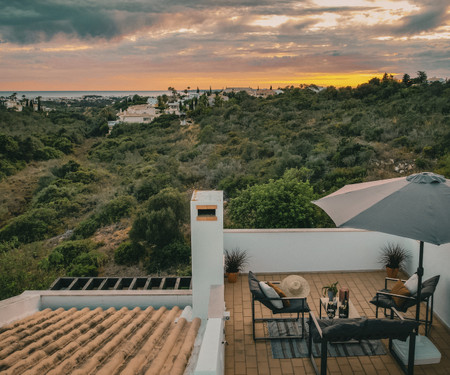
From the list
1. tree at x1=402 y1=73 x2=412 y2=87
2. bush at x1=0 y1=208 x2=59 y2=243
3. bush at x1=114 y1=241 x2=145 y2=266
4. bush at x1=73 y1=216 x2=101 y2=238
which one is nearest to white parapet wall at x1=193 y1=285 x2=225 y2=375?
bush at x1=114 y1=241 x2=145 y2=266

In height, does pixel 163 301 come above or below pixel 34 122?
below

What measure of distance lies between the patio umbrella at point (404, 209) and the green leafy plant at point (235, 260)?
1.96 metres

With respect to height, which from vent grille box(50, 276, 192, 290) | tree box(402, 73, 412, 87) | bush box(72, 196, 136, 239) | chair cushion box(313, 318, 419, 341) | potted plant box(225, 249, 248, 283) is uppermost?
tree box(402, 73, 412, 87)

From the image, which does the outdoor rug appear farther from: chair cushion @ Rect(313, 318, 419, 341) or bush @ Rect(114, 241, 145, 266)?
bush @ Rect(114, 241, 145, 266)

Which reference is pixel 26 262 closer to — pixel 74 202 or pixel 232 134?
pixel 74 202

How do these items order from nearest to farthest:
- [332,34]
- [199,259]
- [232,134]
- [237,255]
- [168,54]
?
[199,259] < [237,255] < [332,34] < [232,134] < [168,54]

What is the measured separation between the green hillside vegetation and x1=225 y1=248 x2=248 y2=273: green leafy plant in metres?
2.51

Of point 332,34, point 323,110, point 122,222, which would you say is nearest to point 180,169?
point 122,222

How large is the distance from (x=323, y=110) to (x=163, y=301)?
26391 millimetres

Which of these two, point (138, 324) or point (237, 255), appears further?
point (237, 255)

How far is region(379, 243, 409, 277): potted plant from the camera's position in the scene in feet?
17.1

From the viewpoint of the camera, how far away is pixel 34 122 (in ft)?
130

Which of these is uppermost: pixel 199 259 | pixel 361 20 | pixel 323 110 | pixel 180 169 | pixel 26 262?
pixel 361 20

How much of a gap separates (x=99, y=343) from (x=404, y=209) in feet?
10.6
